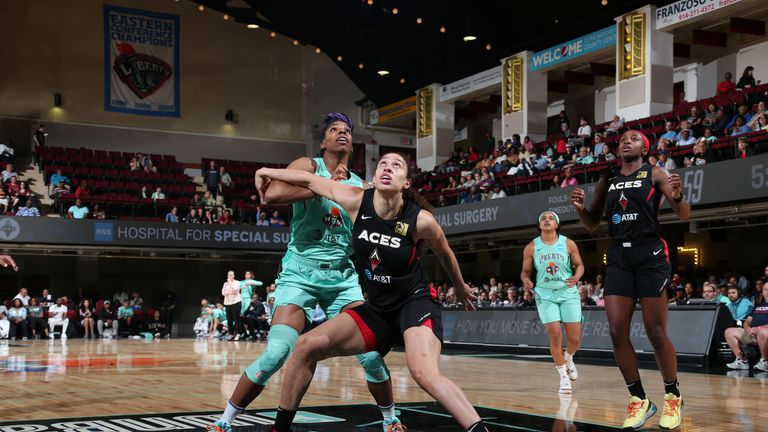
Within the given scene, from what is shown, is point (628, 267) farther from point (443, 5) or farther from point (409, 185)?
point (443, 5)

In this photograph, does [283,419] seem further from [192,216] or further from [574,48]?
[192,216]

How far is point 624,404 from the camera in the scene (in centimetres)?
807

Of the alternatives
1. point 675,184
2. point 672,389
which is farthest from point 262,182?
point 672,389

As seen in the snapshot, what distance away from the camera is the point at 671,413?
6422 millimetres

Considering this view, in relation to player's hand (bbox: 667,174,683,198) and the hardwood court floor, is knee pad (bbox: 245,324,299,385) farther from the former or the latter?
player's hand (bbox: 667,174,683,198)

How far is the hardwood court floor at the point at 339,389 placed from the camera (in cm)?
733

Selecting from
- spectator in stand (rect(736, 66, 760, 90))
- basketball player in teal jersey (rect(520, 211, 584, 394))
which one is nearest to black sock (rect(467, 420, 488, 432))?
basketball player in teal jersey (rect(520, 211, 584, 394))

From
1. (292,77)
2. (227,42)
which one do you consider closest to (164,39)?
(227,42)

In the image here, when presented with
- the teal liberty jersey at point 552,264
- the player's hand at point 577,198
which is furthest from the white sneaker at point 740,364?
the player's hand at point 577,198

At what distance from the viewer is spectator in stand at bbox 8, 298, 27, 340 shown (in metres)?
25.6

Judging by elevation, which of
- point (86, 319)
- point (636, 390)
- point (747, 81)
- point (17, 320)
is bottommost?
point (86, 319)

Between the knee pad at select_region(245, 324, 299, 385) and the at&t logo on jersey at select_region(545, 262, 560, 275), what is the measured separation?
510cm

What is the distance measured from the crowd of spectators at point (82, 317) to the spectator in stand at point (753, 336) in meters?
19.3

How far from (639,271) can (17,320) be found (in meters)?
23.0
